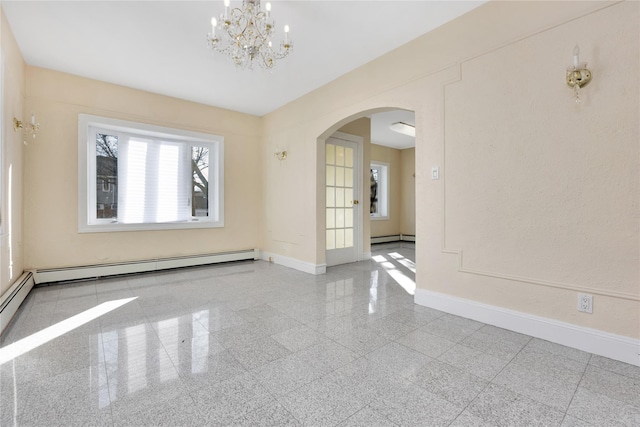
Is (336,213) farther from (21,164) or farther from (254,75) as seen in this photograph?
(21,164)

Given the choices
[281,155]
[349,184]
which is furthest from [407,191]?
[281,155]

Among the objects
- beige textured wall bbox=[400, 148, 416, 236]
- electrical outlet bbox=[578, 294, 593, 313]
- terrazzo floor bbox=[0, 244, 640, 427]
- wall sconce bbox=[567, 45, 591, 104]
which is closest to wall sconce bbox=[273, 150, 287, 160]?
terrazzo floor bbox=[0, 244, 640, 427]

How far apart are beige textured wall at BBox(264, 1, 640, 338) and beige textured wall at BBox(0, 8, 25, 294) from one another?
380 cm

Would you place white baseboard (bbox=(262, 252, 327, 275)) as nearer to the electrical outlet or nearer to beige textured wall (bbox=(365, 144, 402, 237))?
the electrical outlet

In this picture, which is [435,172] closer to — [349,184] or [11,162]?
[349,184]

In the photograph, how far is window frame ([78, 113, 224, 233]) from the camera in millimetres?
3850

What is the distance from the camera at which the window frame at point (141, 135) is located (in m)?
3.85

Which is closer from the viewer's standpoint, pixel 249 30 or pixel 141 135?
pixel 249 30

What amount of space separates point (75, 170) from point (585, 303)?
559 cm

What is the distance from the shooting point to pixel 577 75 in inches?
77.2

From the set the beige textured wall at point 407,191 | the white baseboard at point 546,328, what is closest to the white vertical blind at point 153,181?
the white baseboard at point 546,328

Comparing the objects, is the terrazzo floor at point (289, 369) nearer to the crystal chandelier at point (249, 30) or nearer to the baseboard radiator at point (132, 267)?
the baseboard radiator at point (132, 267)

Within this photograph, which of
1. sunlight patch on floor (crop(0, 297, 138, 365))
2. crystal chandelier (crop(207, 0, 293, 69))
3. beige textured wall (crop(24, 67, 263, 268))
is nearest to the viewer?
sunlight patch on floor (crop(0, 297, 138, 365))

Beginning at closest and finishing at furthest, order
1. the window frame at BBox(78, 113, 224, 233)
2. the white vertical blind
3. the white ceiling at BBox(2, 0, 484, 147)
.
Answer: the white ceiling at BBox(2, 0, 484, 147) → the window frame at BBox(78, 113, 224, 233) → the white vertical blind
